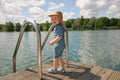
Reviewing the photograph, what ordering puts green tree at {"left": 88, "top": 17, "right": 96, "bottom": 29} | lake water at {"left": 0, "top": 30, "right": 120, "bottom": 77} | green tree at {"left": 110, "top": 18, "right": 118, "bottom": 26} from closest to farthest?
lake water at {"left": 0, "top": 30, "right": 120, "bottom": 77}
green tree at {"left": 88, "top": 17, "right": 96, "bottom": 29}
green tree at {"left": 110, "top": 18, "right": 118, "bottom": 26}

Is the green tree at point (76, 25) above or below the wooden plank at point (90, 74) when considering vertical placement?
above

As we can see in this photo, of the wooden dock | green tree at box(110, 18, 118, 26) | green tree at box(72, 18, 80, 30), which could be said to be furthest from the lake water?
green tree at box(110, 18, 118, 26)

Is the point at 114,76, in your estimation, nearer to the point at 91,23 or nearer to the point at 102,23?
the point at 91,23

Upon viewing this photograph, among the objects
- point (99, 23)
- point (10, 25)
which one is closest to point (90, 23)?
point (99, 23)

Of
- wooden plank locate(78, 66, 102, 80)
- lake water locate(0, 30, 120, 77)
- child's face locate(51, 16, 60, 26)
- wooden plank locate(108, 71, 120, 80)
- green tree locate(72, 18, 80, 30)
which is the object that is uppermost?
green tree locate(72, 18, 80, 30)

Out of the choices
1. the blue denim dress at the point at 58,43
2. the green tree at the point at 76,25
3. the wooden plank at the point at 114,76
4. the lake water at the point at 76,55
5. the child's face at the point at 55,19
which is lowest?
the lake water at the point at 76,55

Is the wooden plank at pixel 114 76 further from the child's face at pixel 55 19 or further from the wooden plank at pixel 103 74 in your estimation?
the child's face at pixel 55 19

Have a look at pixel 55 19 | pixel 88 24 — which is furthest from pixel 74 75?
pixel 88 24

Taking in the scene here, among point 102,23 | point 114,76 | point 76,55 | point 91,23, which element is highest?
point 91,23

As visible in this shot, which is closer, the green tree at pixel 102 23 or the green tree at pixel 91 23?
the green tree at pixel 102 23

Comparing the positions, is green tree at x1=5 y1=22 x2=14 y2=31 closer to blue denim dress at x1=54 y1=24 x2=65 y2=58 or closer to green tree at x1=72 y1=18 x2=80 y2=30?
green tree at x1=72 y1=18 x2=80 y2=30

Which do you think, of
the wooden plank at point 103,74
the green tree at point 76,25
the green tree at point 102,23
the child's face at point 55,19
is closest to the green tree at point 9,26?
the green tree at point 76,25

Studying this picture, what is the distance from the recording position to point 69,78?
2.21 meters

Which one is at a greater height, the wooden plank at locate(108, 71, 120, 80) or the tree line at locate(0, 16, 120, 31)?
the tree line at locate(0, 16, 120, 31)
